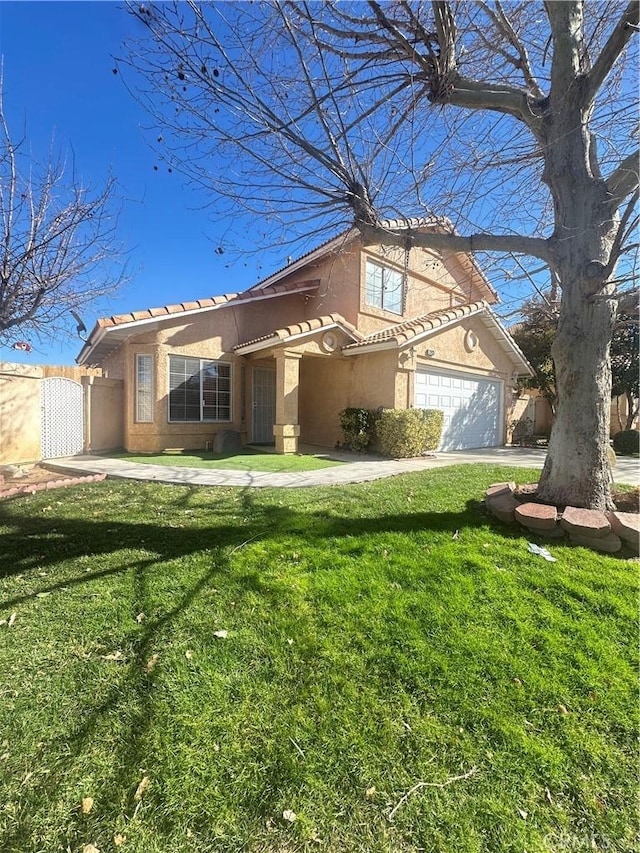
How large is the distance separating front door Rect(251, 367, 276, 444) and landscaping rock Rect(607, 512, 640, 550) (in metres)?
11.5

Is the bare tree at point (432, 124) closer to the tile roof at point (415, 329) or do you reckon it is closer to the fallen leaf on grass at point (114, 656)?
the fallen leaf on grass at point (114, 656)

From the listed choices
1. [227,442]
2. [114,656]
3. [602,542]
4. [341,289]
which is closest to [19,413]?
[227,442]

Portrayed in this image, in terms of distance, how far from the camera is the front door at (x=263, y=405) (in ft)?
46.9

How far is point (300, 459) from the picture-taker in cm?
1055

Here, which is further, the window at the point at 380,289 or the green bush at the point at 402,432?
the window at the point at 380,289

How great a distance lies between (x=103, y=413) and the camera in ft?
40.9

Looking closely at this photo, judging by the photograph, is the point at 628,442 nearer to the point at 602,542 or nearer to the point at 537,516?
the point at 602,542

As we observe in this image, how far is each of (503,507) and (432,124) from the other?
5.71 m

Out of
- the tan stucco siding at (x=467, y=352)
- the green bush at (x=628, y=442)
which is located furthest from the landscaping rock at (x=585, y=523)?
the green bush at (x=628, y=442)

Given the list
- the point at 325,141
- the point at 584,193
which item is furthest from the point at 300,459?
the point at 584,193

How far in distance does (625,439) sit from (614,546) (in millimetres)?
13750

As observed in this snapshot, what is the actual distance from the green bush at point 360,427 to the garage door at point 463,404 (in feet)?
6.27

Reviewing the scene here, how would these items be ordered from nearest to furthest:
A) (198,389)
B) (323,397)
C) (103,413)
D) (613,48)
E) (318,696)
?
(318,696), (613,48), (103,413), (198,389), (323,397)

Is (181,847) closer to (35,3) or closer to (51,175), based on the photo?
(35,3)
